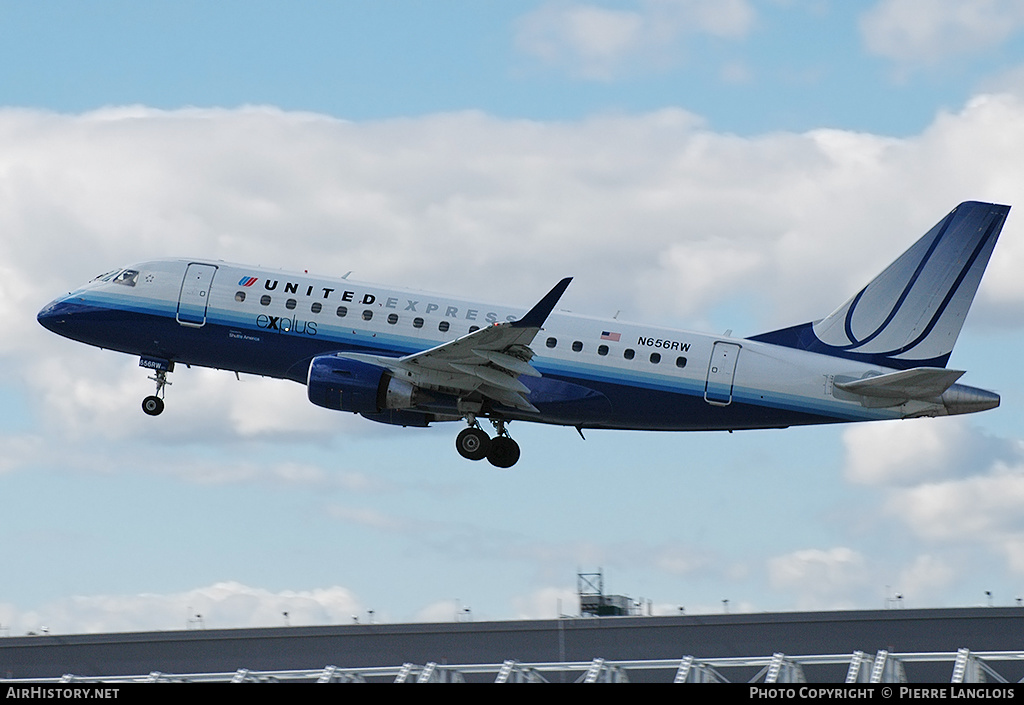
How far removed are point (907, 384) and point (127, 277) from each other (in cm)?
2481

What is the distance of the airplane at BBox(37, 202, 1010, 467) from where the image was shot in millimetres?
45875

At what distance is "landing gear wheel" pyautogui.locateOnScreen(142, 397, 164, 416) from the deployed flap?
21.9m

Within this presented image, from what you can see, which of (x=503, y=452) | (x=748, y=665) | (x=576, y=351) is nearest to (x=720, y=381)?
(x=576, y=351)

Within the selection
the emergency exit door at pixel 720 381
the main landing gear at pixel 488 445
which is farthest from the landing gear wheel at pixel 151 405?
the emergency exit door at pixel 720 381

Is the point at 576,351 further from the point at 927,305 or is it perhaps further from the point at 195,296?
the point at 195,296

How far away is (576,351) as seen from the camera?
4666 cm

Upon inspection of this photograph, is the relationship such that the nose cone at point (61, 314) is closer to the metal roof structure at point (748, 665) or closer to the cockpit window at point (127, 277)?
the cockpit window at point (127, 277)

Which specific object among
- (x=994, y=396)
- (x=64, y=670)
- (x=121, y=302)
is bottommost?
(x=64, y=670)

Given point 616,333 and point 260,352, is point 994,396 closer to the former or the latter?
point 616,333

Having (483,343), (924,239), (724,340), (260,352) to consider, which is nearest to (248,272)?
(260,352)

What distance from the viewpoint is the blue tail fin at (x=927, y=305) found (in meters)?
46.2

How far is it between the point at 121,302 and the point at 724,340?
1932 centimetres

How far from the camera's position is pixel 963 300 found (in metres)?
46.4

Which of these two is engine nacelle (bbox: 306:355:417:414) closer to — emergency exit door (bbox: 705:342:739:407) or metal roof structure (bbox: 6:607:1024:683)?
metal roof structure (bbox: 6:607:1024:683)
